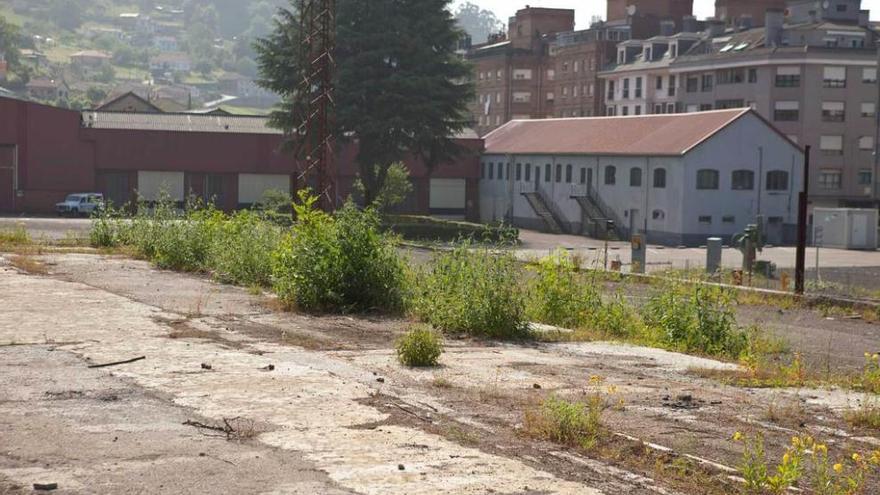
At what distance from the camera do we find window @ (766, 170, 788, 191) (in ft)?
210

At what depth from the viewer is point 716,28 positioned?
98.5 meters

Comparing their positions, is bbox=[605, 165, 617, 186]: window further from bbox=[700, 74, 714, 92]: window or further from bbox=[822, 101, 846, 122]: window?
bbox=[700, 74, 714, 92]: window

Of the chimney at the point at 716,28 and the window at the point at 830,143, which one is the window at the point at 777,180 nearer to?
the window at the point at 830,143

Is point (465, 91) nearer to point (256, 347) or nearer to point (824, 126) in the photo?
point (824, 126)

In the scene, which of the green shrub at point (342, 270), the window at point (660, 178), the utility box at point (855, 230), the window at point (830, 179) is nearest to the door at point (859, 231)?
the utility box at point (855, 230)

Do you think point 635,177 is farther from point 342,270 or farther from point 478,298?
point 478,298

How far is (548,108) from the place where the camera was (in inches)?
4715

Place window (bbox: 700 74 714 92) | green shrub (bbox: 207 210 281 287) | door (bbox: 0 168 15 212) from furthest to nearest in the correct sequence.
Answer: window (bbox: 700 74 714 92)
door (bbox: 0 168 15 212)
green shrub (bbox: 207 210 281 287)

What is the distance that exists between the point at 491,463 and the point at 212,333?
28.2 feet

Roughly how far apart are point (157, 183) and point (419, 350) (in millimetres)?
60844

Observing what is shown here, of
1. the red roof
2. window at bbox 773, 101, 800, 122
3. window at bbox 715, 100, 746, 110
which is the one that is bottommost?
the red roof

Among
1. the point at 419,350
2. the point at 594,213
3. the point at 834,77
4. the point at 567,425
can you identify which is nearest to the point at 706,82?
the point at 834,77

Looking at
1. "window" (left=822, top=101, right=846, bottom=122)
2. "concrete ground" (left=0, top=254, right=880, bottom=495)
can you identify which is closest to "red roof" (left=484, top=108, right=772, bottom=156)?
"window" (left=822, top=101, right=846, bottom=122)

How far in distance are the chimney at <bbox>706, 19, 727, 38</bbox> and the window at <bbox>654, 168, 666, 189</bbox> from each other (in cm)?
3653
